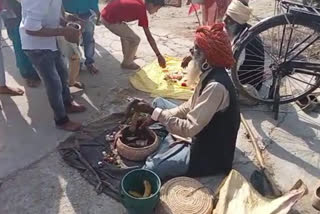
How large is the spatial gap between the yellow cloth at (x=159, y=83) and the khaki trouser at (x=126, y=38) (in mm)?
270

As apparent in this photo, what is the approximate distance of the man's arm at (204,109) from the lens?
10.6 ft

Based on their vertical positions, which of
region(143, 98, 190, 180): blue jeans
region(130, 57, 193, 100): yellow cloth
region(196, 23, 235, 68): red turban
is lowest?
region(130, 57, 193, 100): yellow cloth

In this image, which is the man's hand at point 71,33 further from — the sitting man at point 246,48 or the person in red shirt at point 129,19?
the sitting man at point 246,48

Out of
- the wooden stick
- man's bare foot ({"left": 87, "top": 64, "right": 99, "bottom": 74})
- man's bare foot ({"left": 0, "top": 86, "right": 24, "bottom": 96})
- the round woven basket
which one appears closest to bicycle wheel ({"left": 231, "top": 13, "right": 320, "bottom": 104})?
the wooden stick

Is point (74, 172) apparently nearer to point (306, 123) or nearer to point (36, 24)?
point (36, 24)

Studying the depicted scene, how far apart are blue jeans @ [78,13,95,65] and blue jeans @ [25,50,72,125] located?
105 cm

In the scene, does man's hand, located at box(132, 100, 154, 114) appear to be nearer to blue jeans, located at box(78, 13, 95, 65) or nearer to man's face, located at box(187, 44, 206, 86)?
man's face, located at box(187, 44, 206, 86)

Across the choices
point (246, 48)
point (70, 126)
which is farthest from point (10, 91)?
point (246, 48)

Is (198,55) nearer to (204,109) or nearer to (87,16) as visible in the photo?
(204,109)

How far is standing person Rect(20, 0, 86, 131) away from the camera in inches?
144

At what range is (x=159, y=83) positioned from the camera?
17.7ft

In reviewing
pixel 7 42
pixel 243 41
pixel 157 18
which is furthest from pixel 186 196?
pixel 157 18

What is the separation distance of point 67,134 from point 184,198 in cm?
164

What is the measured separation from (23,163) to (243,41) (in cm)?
257
